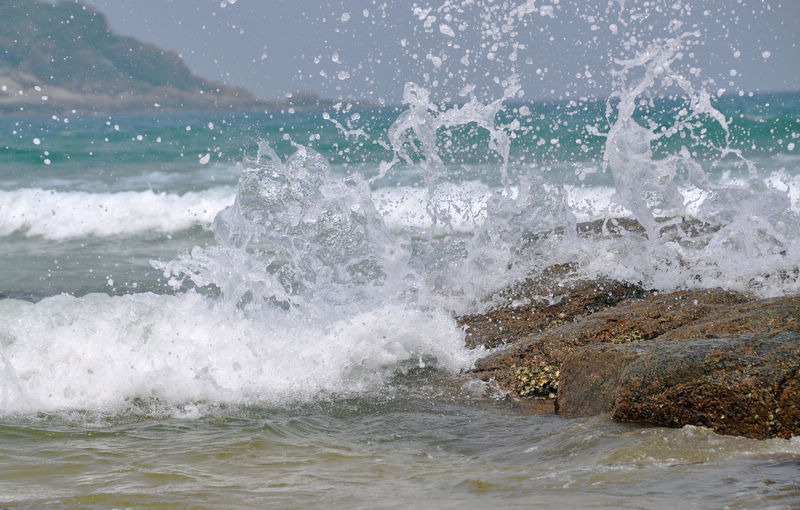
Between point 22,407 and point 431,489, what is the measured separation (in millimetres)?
2366

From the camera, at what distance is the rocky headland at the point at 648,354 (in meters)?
3.08

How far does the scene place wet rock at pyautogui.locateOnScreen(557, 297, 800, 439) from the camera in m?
3.04

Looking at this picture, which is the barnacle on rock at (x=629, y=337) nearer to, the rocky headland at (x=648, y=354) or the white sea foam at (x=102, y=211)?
the rocky headland at (x=648, y=354)

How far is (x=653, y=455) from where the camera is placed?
292 cm

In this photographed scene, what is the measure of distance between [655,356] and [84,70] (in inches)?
1660

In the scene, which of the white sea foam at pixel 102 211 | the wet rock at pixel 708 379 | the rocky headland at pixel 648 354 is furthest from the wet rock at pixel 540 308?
the white sea foam at pixel 102 211

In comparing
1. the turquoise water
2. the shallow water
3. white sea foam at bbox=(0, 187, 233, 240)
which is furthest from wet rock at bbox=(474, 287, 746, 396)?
white sea foam at bbox=(0, 187, 233, 240)

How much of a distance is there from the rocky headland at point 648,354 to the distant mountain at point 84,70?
35.2 metres

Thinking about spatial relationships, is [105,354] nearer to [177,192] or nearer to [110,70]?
[177,192]

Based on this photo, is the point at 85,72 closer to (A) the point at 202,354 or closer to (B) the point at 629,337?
(A) the point at 202,354

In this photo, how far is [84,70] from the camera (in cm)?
4131

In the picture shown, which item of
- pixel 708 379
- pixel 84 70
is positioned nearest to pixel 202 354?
pixel 708 379

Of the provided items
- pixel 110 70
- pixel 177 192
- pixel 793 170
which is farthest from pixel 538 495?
pixel 110 70

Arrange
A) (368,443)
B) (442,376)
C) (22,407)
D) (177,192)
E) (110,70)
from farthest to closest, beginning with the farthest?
(110,70), (177,192), (442,376), (22,407), (368,443)
